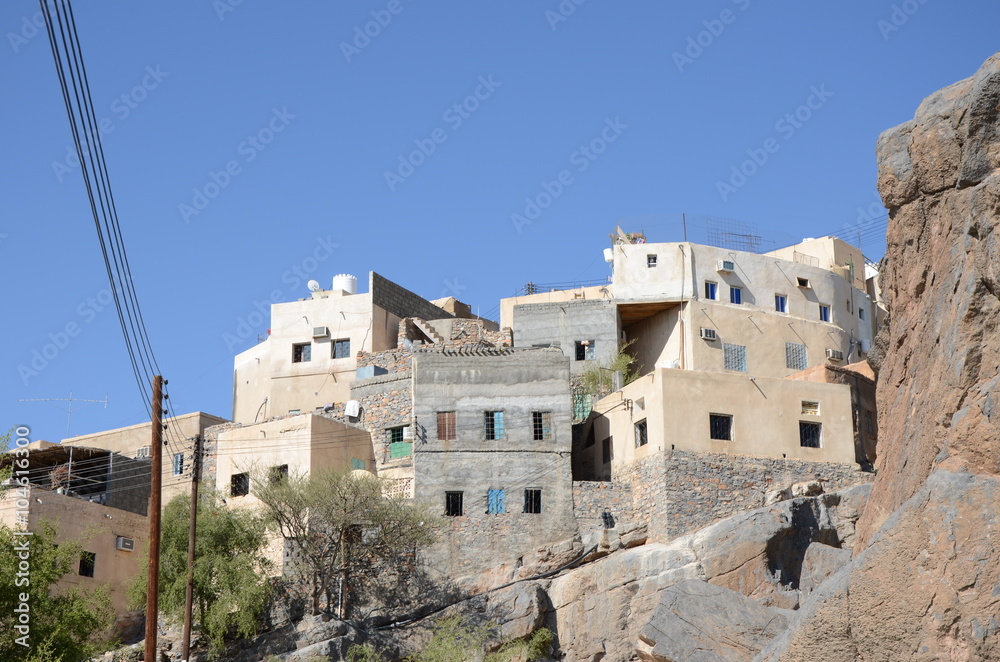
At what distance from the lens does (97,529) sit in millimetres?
39188

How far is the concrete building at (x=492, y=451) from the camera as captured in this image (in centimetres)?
4091

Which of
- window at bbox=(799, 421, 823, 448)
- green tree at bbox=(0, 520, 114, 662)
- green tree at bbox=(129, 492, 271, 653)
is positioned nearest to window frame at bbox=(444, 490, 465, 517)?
green tree at bbox=(129, 492, 271, 653)

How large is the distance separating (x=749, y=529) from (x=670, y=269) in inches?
746

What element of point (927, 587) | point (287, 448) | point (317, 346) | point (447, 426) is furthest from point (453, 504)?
point (927, 587)

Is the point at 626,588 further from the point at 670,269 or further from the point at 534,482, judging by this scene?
the point at 670,269

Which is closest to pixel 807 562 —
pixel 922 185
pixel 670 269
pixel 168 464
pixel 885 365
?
pixel 885 365

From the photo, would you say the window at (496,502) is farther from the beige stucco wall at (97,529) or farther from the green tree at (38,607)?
the green tree at (38,607)

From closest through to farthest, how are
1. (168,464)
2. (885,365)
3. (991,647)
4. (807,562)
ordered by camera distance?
1. (991,647)
2. (885,365)
3. (807,562)
4. (168,464)

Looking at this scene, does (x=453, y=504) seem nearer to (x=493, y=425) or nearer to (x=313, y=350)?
(x=493, y=425)

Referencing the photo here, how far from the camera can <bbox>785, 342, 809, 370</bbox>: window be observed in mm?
52419

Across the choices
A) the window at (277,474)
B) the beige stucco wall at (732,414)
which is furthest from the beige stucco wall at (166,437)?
the beige stucco wall at (732,414)

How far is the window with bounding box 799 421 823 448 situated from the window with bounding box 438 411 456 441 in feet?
39.8

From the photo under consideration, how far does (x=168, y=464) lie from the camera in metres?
52.1

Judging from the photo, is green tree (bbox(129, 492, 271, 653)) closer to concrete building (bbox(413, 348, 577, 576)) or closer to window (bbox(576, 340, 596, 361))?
concrete building (bbox(413, 348, 577, 576))
